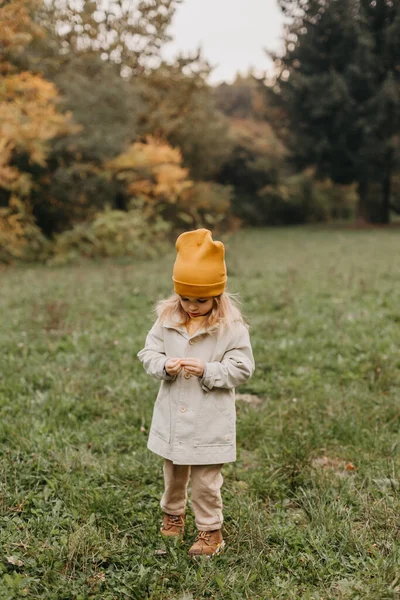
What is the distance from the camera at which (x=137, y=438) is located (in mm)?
4098

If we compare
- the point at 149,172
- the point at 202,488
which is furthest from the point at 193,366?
the point at 149,172

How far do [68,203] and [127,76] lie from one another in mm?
7169

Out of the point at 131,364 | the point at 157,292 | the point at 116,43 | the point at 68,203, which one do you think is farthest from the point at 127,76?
the point at 131,364

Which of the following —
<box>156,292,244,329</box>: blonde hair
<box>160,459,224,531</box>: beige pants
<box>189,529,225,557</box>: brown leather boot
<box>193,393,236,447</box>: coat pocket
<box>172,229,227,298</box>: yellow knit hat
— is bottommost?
<box>189,529,225,557</box>: brown leather boot

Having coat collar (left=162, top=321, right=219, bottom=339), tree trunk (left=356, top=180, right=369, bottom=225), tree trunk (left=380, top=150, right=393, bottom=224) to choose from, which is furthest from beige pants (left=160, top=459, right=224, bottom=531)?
tree trunk (left=356, top=180, right=369, bottom=225)

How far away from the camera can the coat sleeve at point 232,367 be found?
107 inches

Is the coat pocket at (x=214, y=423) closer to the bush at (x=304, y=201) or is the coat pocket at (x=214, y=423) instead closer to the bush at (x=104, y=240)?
the bush at (x=104, y=240)

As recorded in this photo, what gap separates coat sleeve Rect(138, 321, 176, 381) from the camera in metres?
2.77

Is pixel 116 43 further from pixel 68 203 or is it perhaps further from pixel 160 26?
pixel 68 203

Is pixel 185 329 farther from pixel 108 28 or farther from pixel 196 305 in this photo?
pixel 108 28

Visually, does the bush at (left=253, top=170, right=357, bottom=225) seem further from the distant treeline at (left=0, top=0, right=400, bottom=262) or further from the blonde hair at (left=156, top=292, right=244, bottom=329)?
the blonde hair at (left=156, top=292, right=244, bottom=329)

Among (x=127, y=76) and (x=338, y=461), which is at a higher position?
(x=127, y=76)

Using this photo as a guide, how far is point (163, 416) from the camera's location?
2887 mm

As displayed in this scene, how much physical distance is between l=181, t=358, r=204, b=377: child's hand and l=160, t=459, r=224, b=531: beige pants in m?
0.52
